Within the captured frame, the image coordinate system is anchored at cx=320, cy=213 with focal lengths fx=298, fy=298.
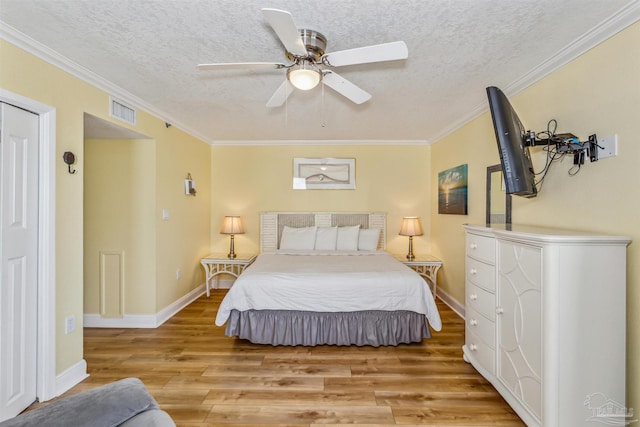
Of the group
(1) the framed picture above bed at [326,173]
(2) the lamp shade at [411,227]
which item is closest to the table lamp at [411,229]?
(2) the lamp shade at [411,227]

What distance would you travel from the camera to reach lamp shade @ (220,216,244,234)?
4482 mm

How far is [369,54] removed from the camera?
1704 millimetres

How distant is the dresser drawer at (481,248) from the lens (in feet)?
6.91

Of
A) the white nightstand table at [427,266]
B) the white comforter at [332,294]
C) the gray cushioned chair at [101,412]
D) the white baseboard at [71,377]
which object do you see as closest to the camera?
the gray cushioned chair at [101,412]

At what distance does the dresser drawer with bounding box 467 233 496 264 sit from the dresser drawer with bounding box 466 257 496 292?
5 cm

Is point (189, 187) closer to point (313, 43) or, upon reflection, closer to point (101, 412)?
point (313, 43)

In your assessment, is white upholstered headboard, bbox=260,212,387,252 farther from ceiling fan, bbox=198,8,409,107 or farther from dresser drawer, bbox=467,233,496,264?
ceiling fan, bbox=198,8,409,107

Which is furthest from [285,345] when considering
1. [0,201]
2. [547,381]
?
[0,201]

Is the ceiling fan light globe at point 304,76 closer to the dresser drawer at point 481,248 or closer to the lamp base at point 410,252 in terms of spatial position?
the dresser drawer at point 481,248

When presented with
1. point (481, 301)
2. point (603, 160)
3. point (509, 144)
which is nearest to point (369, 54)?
point (509, 144)

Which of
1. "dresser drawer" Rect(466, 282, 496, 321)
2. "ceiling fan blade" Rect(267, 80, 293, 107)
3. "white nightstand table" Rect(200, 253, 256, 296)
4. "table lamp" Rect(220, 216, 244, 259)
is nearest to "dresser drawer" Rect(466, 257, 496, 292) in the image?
"dresser drawer" Rect(466, 282, 496, 321)

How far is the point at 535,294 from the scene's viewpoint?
1.66m

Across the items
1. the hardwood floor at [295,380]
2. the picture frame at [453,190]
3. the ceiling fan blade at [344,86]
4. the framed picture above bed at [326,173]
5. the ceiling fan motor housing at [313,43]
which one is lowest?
the hardwood floor at [295,380]

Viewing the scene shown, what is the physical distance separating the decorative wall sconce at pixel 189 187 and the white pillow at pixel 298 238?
141 cm
